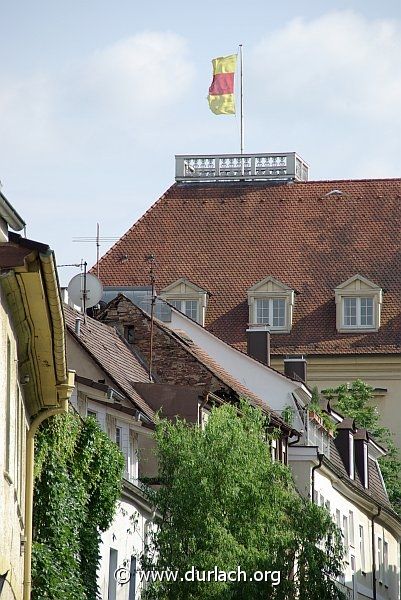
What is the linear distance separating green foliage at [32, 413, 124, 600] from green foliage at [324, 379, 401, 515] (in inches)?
1411

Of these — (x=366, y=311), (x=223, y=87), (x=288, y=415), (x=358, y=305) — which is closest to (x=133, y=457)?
(x=288, y=415)

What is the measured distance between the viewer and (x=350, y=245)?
254 ft

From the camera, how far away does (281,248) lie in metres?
77.5

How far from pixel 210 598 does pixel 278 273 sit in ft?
160

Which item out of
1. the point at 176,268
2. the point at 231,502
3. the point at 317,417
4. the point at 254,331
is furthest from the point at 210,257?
the point at 231,502

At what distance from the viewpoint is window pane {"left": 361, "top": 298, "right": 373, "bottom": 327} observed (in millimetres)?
75500

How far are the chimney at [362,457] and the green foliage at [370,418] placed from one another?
6279 mm

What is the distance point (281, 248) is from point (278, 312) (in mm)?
3251

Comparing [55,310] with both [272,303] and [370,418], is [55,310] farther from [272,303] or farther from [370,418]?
[272,303]

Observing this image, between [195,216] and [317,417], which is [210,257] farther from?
[317,417]

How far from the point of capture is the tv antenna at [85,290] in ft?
125

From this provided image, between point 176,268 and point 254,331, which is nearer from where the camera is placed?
point 254,331

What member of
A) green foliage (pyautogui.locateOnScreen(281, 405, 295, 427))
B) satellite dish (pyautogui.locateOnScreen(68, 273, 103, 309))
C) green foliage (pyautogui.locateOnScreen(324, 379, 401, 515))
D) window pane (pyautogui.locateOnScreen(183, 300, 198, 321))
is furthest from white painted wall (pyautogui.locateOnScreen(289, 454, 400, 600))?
window pane (pyautogui.locateOnScreen(183, 300, 198, 321))

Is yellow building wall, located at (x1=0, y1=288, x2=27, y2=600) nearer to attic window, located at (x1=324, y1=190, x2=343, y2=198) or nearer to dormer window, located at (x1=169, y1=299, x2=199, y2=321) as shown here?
dormer window, located at (x1=169, y1=299, x2=199, y2=321)
